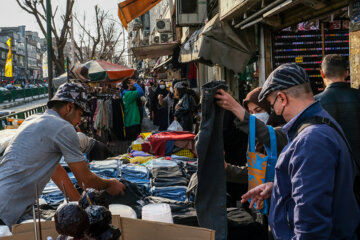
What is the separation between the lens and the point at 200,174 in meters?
2.88

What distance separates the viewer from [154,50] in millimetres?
16859

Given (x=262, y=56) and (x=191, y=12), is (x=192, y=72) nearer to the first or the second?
(x=191, y=12)

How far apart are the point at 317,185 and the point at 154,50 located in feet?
50.8

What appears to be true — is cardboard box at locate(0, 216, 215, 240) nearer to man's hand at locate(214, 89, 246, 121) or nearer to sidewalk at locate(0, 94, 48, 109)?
man's hand at locate(214, 89, 246, 121)

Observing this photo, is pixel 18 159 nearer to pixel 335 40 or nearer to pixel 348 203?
pixel 348 203

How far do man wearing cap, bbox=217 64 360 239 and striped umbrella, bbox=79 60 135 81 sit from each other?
11.1 meters

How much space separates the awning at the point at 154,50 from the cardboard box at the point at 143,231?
549 inches

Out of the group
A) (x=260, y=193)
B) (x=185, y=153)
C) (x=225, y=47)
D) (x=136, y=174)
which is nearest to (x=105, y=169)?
(x=136, y=174)

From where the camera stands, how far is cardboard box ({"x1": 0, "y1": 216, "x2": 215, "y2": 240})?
6.08 ft

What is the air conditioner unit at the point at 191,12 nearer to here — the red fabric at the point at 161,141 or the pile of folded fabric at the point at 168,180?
the red fabric at the point at 161,141

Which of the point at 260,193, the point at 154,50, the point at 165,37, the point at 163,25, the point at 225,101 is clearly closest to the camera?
the point at 260,193

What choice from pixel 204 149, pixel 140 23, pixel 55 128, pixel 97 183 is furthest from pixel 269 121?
pixel 140 23

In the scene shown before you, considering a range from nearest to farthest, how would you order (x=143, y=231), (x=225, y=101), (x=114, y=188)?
1. (x=143, y=231)
2. (x=225, y=101)
3. (x=114, y=188)

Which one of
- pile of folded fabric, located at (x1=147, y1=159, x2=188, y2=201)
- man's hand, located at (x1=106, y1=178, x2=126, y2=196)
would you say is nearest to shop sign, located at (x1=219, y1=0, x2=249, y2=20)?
pile of folded fabric, located at (x1=147, y1=159, x2=188, y2=201)
